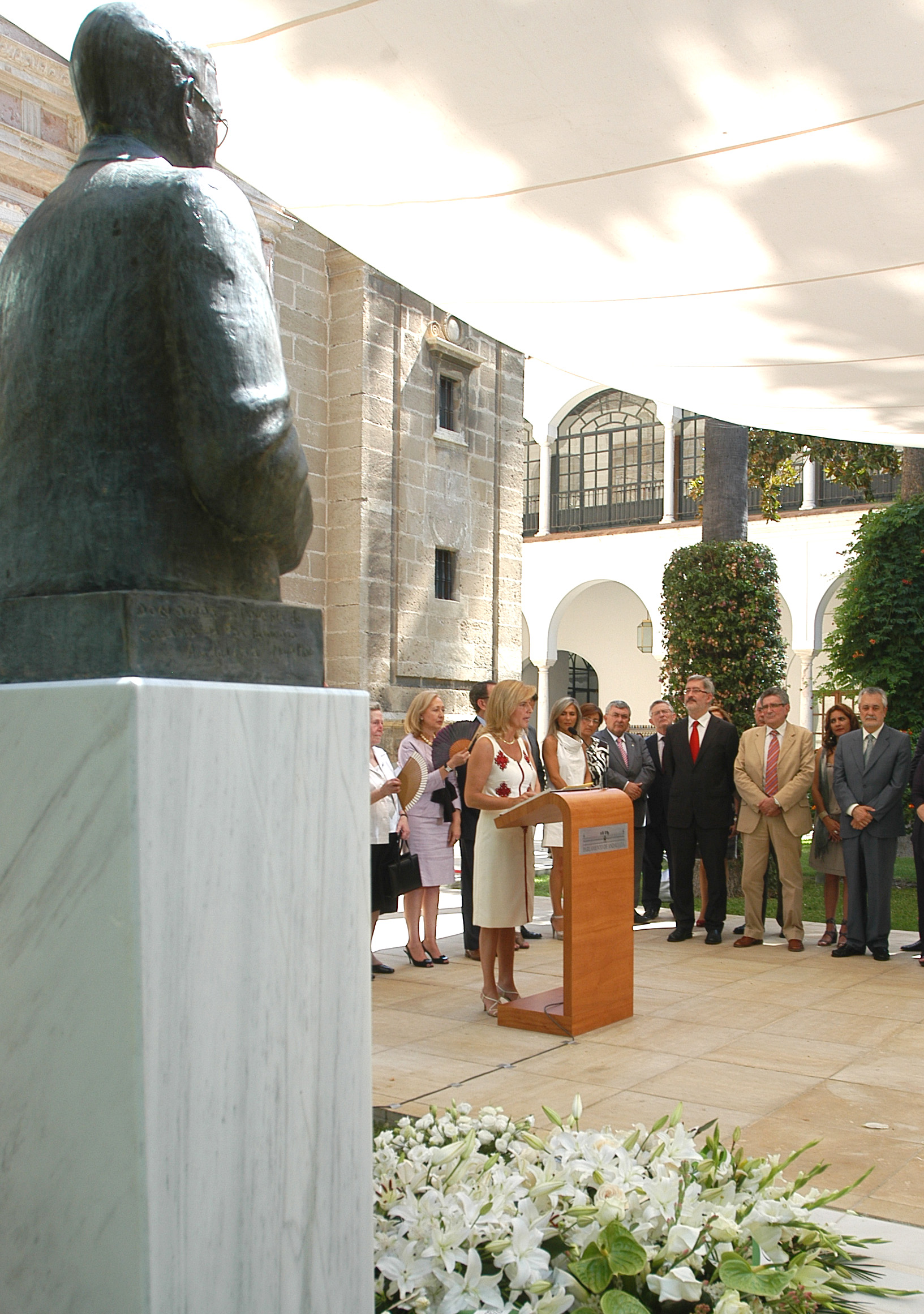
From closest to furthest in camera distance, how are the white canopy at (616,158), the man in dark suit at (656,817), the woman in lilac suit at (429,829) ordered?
the white canopy at (616,158) → the woman in lilac suit at (429,829) → the man in dark suit at (656,817)

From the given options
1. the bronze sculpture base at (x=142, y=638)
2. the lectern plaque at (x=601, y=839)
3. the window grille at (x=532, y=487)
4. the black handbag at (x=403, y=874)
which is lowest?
the black handbag at (x=403, y=874)

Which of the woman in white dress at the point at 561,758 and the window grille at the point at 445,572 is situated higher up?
the window grille at the point at 445,572

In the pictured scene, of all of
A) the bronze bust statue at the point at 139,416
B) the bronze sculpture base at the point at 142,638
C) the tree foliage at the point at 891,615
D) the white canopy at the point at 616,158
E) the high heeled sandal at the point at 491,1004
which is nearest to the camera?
the bronze sculpture base at the point at 142,638

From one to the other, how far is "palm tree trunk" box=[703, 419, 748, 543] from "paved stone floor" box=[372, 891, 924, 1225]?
5.93m

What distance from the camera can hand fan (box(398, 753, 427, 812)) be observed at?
26.5ft

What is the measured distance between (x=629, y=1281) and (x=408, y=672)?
48.9 feet

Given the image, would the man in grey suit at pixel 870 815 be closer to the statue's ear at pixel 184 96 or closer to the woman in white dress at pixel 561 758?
the woman in white dress at pixel 561 758

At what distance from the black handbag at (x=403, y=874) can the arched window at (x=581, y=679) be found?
28310 millimetres

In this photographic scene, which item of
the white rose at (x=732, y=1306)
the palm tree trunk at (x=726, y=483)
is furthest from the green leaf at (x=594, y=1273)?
the palm tree trunk at (x=726, y=483)

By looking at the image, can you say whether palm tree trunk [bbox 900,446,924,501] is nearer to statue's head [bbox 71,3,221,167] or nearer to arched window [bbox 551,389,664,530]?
statue's head [bbox 71,3,221,167]

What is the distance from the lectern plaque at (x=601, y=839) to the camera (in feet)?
21.4

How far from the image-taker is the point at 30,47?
1072 cm

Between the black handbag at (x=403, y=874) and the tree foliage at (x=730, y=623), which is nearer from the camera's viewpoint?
the black handbag at (x=403, y=874)

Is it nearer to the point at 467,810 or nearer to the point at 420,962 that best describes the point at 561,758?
the point at 467,810
